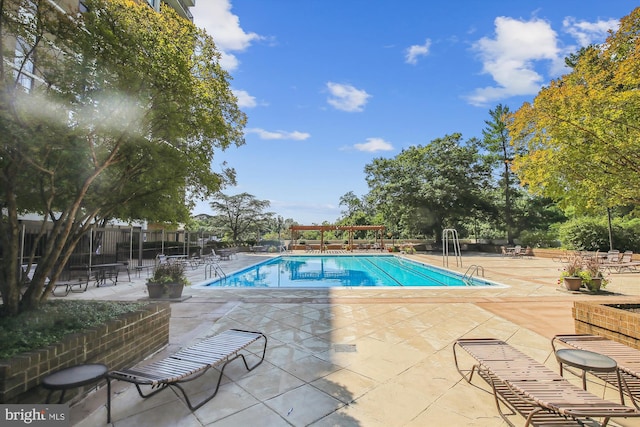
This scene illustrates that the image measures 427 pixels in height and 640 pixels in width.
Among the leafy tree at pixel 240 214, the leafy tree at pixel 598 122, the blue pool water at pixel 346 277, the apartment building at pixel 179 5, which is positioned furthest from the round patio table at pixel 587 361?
the leafy tree at pixel 240 214

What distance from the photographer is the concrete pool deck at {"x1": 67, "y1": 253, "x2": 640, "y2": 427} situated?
2.45 meters

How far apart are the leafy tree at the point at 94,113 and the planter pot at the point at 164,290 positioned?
3.34 metres

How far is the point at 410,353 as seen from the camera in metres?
3.77

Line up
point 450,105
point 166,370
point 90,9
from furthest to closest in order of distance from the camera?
point 450,105 → point 90,9 → point 166,370

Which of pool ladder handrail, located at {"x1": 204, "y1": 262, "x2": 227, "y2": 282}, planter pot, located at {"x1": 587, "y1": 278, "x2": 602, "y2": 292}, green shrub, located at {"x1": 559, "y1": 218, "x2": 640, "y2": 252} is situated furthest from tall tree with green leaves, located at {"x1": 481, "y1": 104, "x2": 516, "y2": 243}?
pool ladder handrail, located at {"x1": 204, "y1": 262, "x2": 227, "y2": 282}

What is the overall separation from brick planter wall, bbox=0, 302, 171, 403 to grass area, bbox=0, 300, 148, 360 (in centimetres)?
15

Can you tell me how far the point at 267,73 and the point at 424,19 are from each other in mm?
5510

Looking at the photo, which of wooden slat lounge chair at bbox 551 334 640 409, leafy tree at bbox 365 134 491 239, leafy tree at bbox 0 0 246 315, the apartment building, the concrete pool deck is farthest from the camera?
leafy tree at bbox 365 134 491 239

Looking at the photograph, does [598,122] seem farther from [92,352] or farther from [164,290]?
[164,290]

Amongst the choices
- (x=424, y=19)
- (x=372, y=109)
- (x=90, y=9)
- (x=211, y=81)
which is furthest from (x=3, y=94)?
(x=372, y=109)

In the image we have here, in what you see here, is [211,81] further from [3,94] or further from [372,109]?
[372,109]

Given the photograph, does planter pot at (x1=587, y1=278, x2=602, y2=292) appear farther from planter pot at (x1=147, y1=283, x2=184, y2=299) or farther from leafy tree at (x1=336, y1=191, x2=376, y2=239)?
leafy tree at (x1=336, y1=191, x2=376, y2=239)
